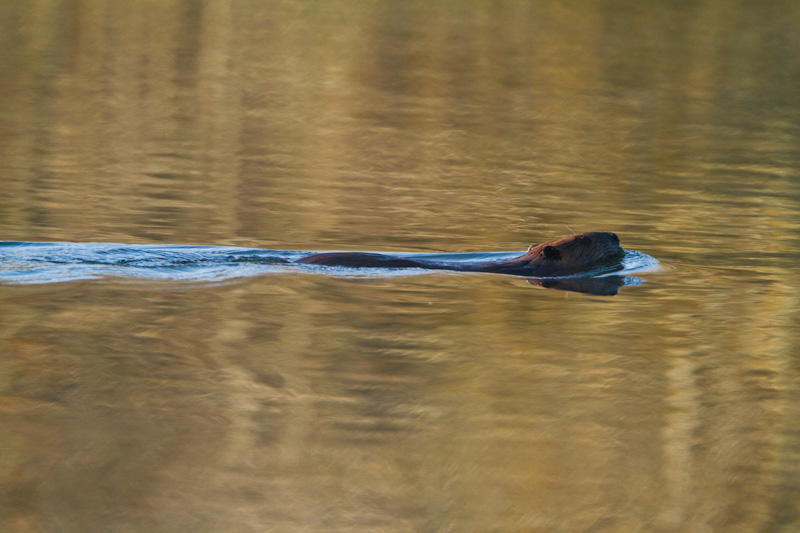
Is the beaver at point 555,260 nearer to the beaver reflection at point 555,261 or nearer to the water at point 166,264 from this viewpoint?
the beaver reflection at point 555,261

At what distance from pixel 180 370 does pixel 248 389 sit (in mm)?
504

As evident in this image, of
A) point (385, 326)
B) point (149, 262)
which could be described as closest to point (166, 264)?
point (149, 262)

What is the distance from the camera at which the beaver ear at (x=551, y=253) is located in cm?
927

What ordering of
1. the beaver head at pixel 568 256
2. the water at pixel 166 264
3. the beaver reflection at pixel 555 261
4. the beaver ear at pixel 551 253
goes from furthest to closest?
the beaver head at pixel 568 256 → the beaver ear at pixel 551 253 → the beaver reflection at pixel 555 261 → the water at pixel 166 264

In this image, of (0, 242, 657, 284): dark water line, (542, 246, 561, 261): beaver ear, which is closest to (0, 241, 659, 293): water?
(0, 242, 657, 284): dark water line

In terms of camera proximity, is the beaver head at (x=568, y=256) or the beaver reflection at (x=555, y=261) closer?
the beaver reflection at (x=555, y=261)

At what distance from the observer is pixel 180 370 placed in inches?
257

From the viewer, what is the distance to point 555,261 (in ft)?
30.9

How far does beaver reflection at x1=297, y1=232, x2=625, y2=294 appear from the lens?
9.16m

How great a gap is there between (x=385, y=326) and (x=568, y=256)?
93.8 inches

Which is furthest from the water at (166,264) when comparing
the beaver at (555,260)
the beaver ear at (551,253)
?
the beaver ear at (551,253)

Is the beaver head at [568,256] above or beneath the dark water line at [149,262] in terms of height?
above

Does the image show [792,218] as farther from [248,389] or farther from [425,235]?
[248,389]

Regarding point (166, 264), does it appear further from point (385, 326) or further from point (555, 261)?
point (555, 261)
